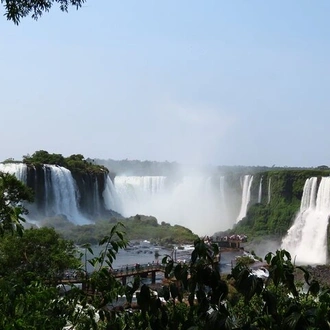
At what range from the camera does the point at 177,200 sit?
60156 millimetres

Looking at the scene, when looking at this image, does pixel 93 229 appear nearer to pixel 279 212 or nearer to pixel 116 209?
pixel 116 209

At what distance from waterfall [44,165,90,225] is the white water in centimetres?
943

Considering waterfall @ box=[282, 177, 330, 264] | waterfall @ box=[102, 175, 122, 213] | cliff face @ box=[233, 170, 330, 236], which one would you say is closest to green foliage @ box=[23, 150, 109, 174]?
waterfall @ box=[102, 175, 122, 213]

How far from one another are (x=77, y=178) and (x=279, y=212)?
67.3 ft

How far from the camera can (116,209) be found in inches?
2048

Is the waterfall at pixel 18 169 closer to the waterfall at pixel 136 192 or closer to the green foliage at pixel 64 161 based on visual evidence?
the green foliage at pixel 64 161

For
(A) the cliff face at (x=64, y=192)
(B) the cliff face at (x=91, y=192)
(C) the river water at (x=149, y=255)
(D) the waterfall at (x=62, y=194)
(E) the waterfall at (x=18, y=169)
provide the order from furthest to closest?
(B) the cliff face at (x=91, y=192)
(D) the waterfall at (x=62, y=194)
(A) the cliff face at (x=64, y=192)
(E) the waterfall at (x=18, y=169)
(C) the river water at (x=149, y=255)

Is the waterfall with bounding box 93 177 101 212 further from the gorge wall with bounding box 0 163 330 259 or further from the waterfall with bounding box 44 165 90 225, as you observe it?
the waterfall with bounding box 44 165 90 225

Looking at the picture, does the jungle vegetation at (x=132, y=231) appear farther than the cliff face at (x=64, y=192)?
No

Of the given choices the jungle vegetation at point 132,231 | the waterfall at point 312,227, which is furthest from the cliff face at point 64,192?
the waterfall at point 312,227

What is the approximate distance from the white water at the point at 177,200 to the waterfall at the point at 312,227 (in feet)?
47.0

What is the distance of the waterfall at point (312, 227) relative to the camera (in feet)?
120

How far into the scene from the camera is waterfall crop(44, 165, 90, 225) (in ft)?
135

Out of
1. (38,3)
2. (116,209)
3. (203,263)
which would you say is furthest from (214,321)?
(116,209)
